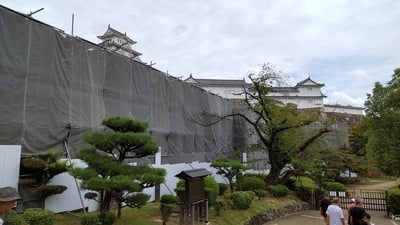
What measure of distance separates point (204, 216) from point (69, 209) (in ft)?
12.0

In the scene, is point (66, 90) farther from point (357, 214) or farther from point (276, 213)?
point (276, 213)

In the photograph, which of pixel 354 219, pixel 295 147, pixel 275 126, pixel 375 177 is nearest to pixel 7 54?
pixel 354 219

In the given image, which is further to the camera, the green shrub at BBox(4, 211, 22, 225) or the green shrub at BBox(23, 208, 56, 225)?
the green shrub at BBox(23, 208, 56, 225)

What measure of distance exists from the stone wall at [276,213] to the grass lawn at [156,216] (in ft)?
0.53

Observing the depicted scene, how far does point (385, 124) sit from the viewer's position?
54.1 ft

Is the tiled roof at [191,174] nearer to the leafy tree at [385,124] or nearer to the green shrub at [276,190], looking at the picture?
the green shrub at [276,190]

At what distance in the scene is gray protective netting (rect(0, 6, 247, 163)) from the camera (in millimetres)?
7566

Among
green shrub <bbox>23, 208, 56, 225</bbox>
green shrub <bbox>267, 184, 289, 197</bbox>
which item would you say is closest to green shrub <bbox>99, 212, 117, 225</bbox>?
green shrub <bbox>23, 208, 56, 225</bbox>

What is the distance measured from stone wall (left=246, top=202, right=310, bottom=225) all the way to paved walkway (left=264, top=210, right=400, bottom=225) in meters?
0.21

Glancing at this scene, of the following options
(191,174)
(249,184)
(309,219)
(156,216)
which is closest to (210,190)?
(156,216)

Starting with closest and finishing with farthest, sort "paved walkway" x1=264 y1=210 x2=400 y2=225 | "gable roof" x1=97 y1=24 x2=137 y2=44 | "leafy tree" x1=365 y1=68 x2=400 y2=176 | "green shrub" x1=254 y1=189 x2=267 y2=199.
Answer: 1. "paved walkway" x1=264 y1=210 x2=400 y2=225
2. "green shrub" x1=254 y1=189 x2=267 y2=199
3. "leafy tree" x1=365 y1=68 x2=400 y2=176
4. "gable roof" x1=97 y1=24 x2=137 y2=44

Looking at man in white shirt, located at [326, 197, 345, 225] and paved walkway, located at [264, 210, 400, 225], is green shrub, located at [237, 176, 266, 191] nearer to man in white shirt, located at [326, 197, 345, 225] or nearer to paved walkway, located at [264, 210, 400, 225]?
paved walkway, located at [264, 210, 400, 225]

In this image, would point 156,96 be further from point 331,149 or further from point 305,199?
point 331,149

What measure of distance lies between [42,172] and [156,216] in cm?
326
